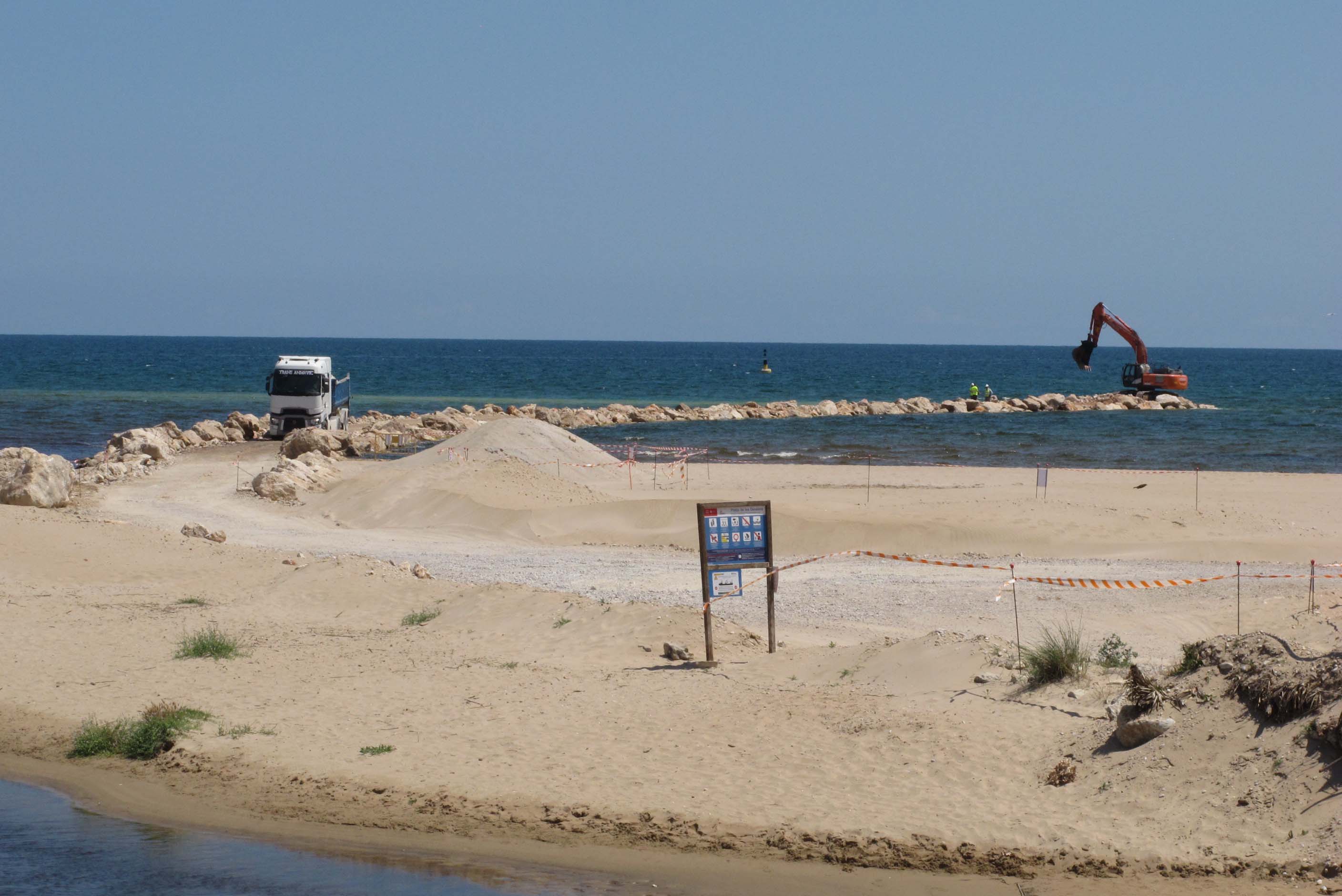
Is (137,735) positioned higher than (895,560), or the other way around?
(895,560)

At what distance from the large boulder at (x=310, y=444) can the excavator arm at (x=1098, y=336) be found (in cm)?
3252

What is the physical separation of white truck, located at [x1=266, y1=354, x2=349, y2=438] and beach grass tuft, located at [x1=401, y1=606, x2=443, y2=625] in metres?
24.4

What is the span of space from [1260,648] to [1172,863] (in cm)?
204

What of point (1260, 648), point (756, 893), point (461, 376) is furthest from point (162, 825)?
point (461, 376)

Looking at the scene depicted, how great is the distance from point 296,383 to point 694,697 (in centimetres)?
2996

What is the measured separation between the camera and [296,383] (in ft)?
126

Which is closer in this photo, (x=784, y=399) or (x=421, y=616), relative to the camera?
(x=421, y=616)

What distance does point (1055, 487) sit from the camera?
30125 mm

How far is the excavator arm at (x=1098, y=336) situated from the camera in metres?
55.3

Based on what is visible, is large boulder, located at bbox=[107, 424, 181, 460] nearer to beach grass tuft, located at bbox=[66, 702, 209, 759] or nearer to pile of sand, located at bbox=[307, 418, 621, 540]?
pile of sand, located at bbox=[307, 418, 621, 540]

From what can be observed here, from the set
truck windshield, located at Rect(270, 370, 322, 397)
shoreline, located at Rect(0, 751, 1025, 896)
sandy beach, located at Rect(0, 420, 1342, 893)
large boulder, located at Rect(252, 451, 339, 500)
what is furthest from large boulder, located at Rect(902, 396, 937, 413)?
shoreline, located at Rect(0, 751, 1025, 896)

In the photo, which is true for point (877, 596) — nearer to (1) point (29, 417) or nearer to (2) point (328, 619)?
(2) point (328, 619)

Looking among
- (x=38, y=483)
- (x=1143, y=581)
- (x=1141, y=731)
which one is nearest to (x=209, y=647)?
(x=1141, y=731)

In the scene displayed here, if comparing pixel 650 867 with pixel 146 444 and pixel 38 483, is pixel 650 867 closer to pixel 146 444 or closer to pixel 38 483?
pixel 38 483
